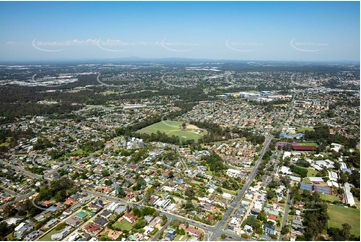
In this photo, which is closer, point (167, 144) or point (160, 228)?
point (160, 228)

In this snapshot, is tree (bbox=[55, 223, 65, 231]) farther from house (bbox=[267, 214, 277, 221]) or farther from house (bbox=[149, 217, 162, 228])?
house (bbox=[267, 214, 277, 221])

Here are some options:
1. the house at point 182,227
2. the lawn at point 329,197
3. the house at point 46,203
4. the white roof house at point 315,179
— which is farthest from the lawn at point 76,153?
the lawn at point 329,197

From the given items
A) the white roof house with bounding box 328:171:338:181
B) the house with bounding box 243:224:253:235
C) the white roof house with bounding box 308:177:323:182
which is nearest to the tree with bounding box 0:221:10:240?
the house with bounding box 243:224:253:235

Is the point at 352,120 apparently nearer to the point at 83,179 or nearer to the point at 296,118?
the point at 296,118

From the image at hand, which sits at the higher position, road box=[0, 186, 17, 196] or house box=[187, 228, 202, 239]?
house box=[187, 228, 202, 239]

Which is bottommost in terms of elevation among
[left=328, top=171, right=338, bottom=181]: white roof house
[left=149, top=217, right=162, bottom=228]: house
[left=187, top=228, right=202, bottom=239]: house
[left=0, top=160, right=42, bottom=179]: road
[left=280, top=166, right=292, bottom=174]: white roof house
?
[left=0, top=160, right=42, bottom=179]: road

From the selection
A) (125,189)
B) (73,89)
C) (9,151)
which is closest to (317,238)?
(125,189)

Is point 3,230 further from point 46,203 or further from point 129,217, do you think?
point 129,217
